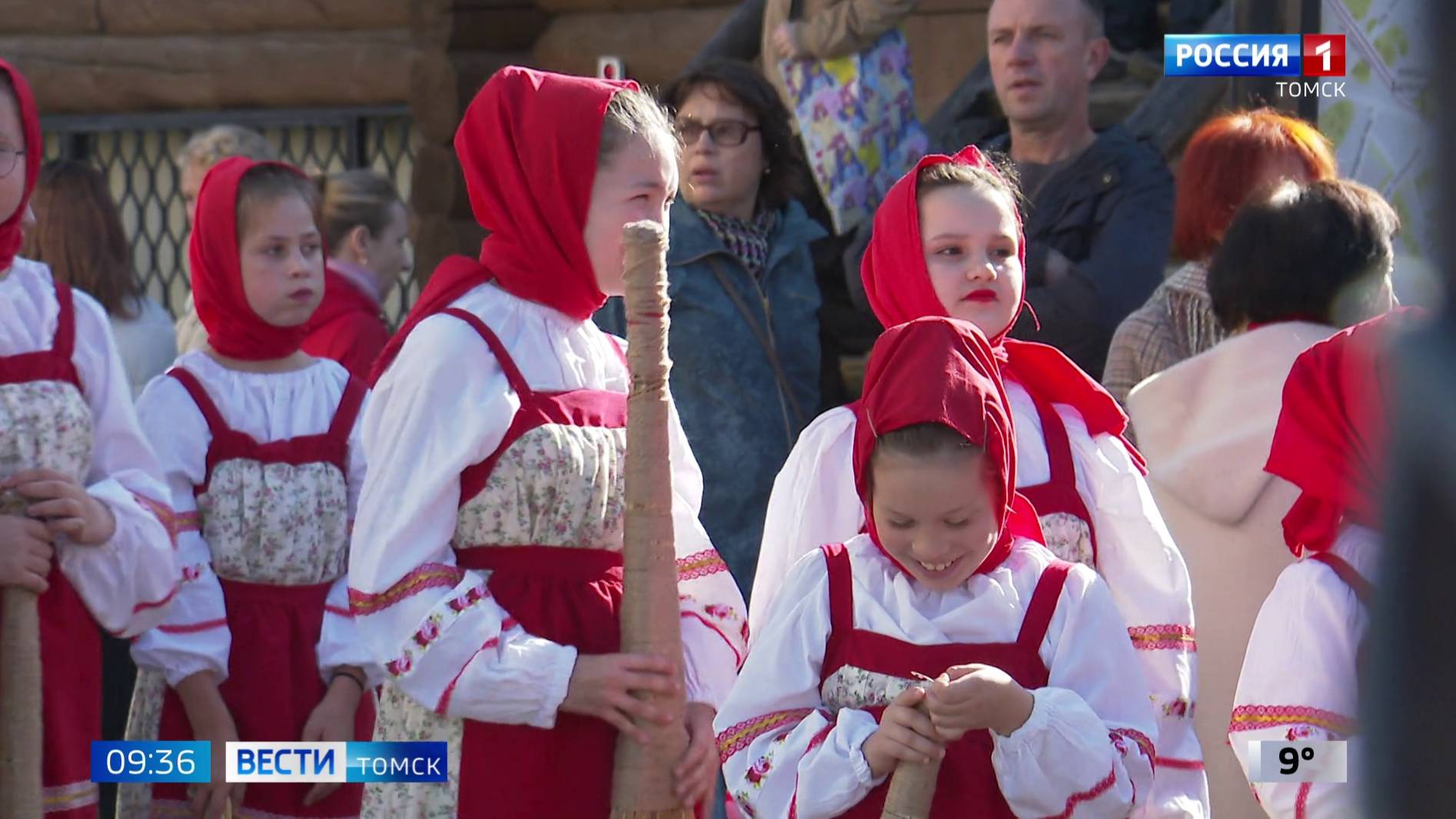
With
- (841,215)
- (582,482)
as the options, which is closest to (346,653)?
(582,482)

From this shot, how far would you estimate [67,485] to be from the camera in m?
3.16

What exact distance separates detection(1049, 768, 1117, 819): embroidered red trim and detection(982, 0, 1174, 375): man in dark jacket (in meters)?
1.97

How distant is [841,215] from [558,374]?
2716 mm

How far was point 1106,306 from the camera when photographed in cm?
425

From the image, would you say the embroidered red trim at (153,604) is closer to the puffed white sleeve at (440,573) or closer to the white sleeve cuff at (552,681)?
the puffed white sleeve at (440,573)

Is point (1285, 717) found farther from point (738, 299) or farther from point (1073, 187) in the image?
point (738, 299)

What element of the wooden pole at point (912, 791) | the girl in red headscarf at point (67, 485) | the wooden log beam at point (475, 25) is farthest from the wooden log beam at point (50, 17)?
the wooden pole at point (912, 791)

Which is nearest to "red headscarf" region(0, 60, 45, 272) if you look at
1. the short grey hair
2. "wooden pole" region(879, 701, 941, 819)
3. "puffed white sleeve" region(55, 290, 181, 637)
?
"puffed white sleeve" region(55, 290, 181, 637)

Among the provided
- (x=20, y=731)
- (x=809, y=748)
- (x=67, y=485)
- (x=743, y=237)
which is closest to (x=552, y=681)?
(x=809, y=748)

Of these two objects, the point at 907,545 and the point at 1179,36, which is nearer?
the point at 907,545

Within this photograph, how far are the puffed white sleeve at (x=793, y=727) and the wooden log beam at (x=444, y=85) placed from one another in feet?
20.6

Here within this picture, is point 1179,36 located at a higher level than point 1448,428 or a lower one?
higher

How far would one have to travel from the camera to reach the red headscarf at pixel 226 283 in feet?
12.8

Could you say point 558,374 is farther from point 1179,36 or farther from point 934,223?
point 1179,36
